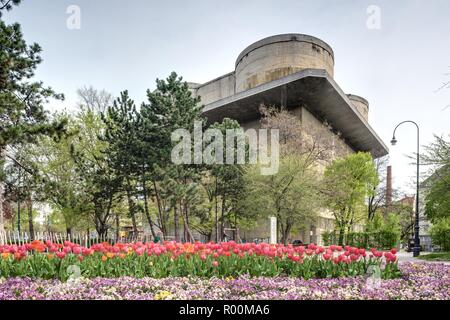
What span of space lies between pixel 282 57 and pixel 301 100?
7330 millimetres

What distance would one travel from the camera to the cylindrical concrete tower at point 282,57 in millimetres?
41156

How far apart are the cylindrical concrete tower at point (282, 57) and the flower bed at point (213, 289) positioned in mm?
38424

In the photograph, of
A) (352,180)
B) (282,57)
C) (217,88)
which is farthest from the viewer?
(217,88)

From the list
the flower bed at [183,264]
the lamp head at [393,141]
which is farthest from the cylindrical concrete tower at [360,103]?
the flower bed at [183,264]

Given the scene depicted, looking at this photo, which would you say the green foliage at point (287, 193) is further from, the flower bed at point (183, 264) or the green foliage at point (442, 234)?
the flower bed at point (183, 264)

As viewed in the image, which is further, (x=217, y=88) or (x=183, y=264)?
(x=217, y=88)

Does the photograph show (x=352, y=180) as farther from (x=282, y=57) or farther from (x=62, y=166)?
(x=62, y=166)

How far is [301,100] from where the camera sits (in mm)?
37062

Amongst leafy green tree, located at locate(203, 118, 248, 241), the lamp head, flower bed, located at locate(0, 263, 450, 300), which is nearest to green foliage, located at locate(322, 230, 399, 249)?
the lamp head

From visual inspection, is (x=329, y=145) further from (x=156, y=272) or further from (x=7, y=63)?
(x=156, y=272)

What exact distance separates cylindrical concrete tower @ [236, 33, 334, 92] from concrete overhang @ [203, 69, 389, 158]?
501 centimetres

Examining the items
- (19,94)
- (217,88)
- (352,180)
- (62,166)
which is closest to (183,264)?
(19,94)

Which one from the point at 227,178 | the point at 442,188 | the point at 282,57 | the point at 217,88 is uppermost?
the point at 282,57

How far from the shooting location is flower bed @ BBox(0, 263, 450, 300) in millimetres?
3779
